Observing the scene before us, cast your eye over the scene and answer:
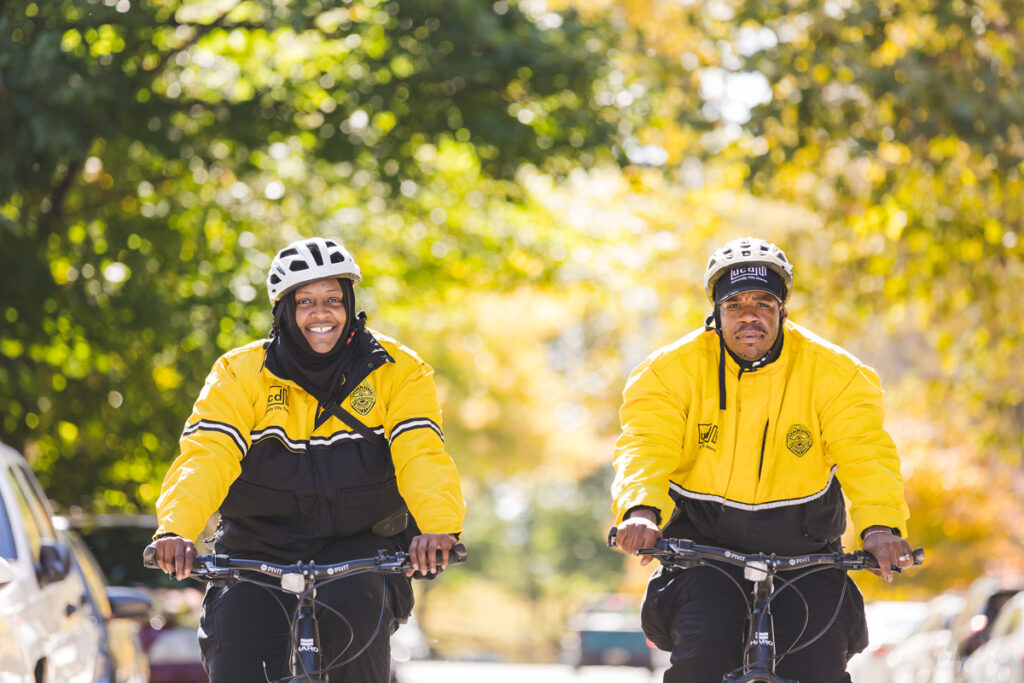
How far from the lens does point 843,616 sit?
555 cm

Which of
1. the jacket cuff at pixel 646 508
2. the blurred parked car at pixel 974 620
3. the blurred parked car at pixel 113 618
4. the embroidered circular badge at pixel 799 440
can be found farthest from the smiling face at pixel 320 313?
the blurred parked car at pixel 974 620

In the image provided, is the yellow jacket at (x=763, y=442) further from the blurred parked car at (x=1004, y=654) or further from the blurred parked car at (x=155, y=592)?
the blurred parked car at (x=155, y=592)

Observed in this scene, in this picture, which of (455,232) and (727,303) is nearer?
(727,303)

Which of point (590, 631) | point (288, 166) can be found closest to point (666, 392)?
point (288, 166)

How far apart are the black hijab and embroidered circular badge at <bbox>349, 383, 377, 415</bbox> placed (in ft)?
0.15

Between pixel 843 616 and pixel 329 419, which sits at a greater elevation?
pixel 329 419

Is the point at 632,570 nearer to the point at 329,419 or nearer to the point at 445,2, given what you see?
the point at 445,2

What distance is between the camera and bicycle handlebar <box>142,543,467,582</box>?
5230mm

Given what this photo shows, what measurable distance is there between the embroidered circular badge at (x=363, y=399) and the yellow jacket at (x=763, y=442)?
2.76 ft

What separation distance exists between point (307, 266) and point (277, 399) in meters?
0.46

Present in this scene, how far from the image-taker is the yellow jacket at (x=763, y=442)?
18.6 feet

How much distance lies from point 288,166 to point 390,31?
3.65 metres

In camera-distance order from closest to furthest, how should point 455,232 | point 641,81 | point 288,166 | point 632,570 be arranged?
point 641,81 < point 288,166 < point 455,232 < point 632,570

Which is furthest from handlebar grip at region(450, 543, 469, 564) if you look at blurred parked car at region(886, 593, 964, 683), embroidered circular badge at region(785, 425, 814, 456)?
blurred parked car at region(886, 593, 964, 683)
